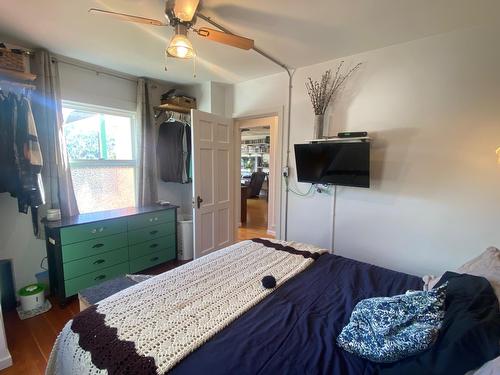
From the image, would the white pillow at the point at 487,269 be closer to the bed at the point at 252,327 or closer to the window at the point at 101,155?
the bed at the point at 252,327

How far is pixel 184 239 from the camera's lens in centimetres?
334

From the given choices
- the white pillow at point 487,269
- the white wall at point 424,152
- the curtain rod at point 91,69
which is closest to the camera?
the white pillow at point 487,269

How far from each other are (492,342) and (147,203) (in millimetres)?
3246

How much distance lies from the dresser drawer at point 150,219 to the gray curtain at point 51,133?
60 cm

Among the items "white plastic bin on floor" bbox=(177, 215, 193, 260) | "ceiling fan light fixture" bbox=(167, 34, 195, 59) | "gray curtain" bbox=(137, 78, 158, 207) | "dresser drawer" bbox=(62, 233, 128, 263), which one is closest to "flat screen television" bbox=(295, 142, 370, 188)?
"ceiling fan light fixture" bbox=(167, 34, 195, 59)

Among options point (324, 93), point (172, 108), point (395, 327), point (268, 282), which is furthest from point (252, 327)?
point (172, 108)

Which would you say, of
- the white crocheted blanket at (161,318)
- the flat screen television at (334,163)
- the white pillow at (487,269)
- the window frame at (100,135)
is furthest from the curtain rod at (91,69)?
the white pillow at (487,269)

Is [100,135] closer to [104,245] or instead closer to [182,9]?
[104,245]

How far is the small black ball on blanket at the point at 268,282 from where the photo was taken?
4.80ft

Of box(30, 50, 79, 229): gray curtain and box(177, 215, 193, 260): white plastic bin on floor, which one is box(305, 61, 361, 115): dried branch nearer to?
box(177, 215, 193, 260): white plastic bin on floor

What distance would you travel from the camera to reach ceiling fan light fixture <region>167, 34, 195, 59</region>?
149cm

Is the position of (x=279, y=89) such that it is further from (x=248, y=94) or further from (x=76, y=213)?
Result: (x=76, y=213)

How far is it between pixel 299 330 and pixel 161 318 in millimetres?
633

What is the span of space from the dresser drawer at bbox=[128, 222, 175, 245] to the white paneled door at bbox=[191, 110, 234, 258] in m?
0.42
